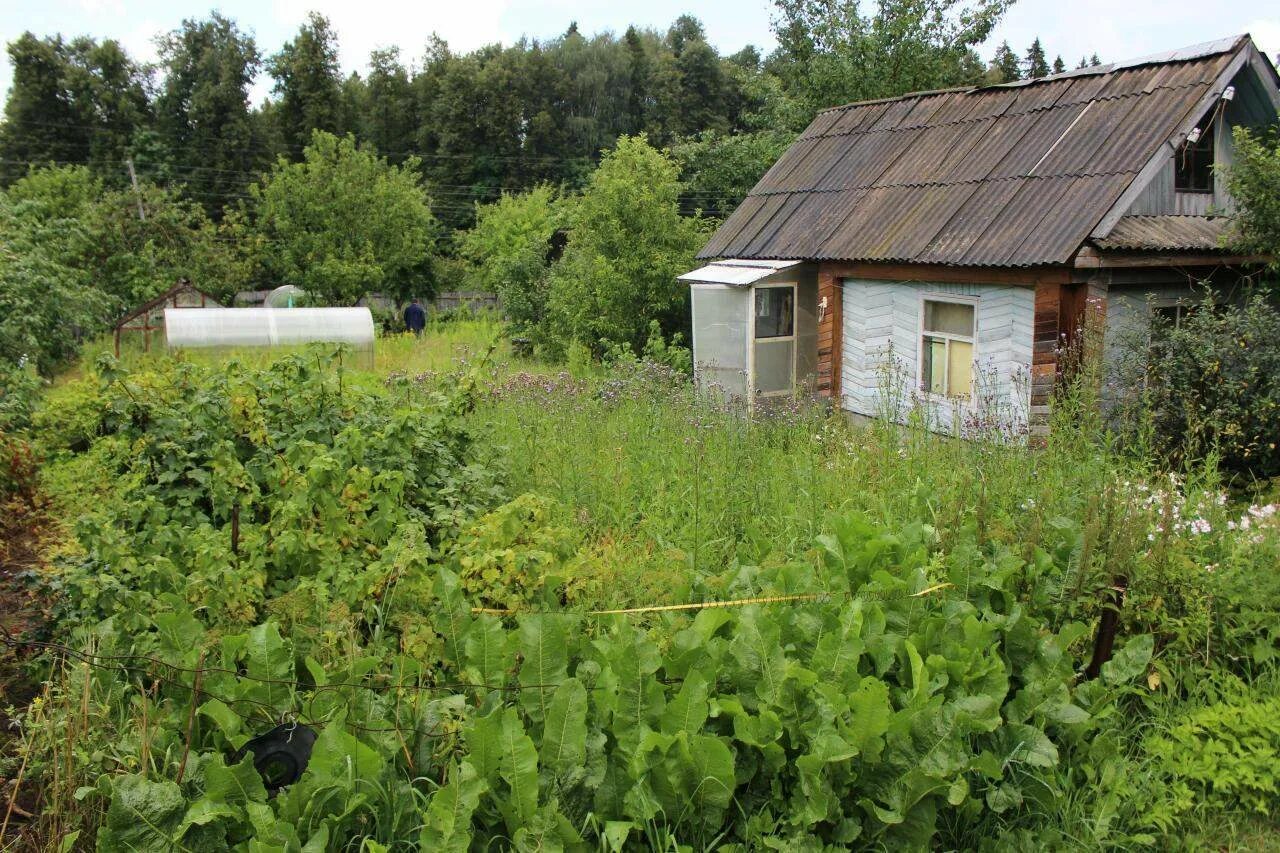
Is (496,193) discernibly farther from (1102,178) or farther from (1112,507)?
(1112,507)

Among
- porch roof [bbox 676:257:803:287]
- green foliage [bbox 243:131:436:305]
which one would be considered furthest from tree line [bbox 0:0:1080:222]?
porch roof [bbox 676:257:803:287]

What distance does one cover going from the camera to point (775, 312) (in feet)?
42.2

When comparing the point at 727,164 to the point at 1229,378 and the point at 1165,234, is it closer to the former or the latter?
the point at 1165,234

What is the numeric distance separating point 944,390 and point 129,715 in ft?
30.1

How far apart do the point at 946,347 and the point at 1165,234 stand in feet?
7.78

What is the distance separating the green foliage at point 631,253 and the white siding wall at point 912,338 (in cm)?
→ 544

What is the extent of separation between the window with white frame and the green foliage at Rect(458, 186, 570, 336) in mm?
10137

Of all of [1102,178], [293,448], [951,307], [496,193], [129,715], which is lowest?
[129,715]

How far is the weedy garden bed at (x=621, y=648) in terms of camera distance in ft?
9.68

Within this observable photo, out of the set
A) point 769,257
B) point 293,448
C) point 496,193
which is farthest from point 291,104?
point 293,448

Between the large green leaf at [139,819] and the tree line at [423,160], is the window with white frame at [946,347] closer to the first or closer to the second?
the tree line at [423,160]

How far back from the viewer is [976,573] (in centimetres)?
397

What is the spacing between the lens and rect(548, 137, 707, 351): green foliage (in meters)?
16.8

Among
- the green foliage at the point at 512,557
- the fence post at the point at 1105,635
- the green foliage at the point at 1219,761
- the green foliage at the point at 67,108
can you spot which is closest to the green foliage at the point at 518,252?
the green foliage at the point at 512,557
